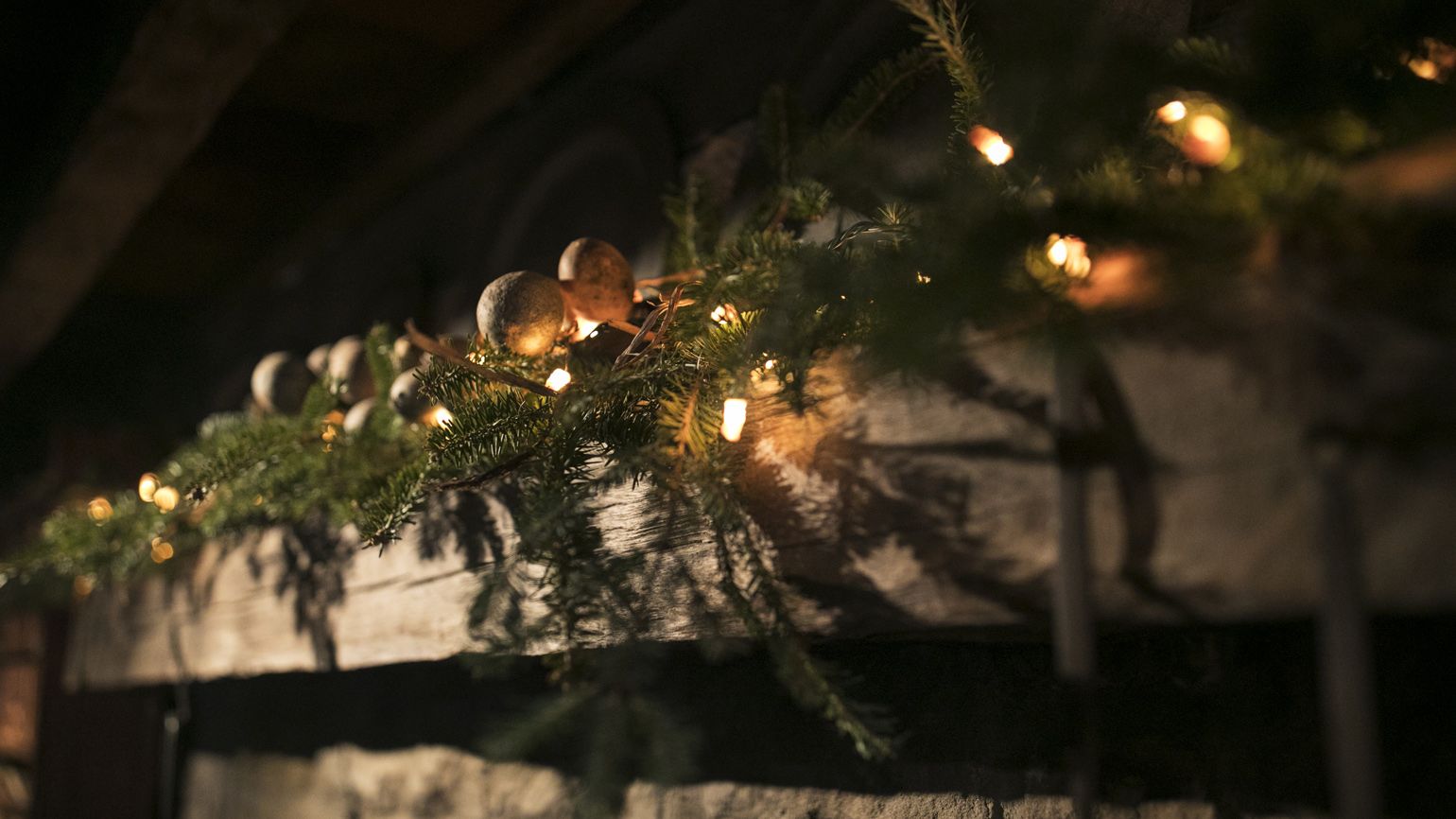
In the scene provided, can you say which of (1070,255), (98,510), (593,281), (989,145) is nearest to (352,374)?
(593,281)

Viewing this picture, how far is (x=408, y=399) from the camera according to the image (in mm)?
992

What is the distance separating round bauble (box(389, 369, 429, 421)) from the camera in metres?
0.99

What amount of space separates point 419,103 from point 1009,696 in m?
1.32

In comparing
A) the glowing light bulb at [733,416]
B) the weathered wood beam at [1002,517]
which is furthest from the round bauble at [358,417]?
the glowing light bulb at [733,416]

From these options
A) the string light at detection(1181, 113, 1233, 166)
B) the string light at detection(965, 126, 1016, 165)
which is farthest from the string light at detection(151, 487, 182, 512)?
the string light at detection(1181, 113, 1233, 166)

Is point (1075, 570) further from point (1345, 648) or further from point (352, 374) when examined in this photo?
point (352, 374)

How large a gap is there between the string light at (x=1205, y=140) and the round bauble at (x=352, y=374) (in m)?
1.00

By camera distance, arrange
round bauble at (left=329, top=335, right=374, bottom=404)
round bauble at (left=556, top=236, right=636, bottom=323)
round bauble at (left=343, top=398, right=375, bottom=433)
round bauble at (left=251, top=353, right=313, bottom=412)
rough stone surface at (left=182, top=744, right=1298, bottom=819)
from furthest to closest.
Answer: round bauble at (left=251, top=353, right=313, bottom=412) < round bauble at (left=329, top=335, right=374, bottom=404) < round bauble at (left=343, top=398, right=375, bottom=433) < round bauble at (left=556, top=236, right=636, bottom=323) < rough stone surface at (left=182, top=744, right=1298, bottom=819)

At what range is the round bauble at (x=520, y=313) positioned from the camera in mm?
816

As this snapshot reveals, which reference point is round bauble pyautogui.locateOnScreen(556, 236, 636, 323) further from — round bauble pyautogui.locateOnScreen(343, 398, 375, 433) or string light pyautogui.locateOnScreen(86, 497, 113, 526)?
string light pyautogui.locateOnScreen(86, 497, 113, 526)

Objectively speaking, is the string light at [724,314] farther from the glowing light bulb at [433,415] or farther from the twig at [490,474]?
the glowing light bulb at [433,415]

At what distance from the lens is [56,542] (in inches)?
57.0

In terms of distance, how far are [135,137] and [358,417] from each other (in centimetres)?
64

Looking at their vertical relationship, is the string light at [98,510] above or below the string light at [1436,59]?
below
